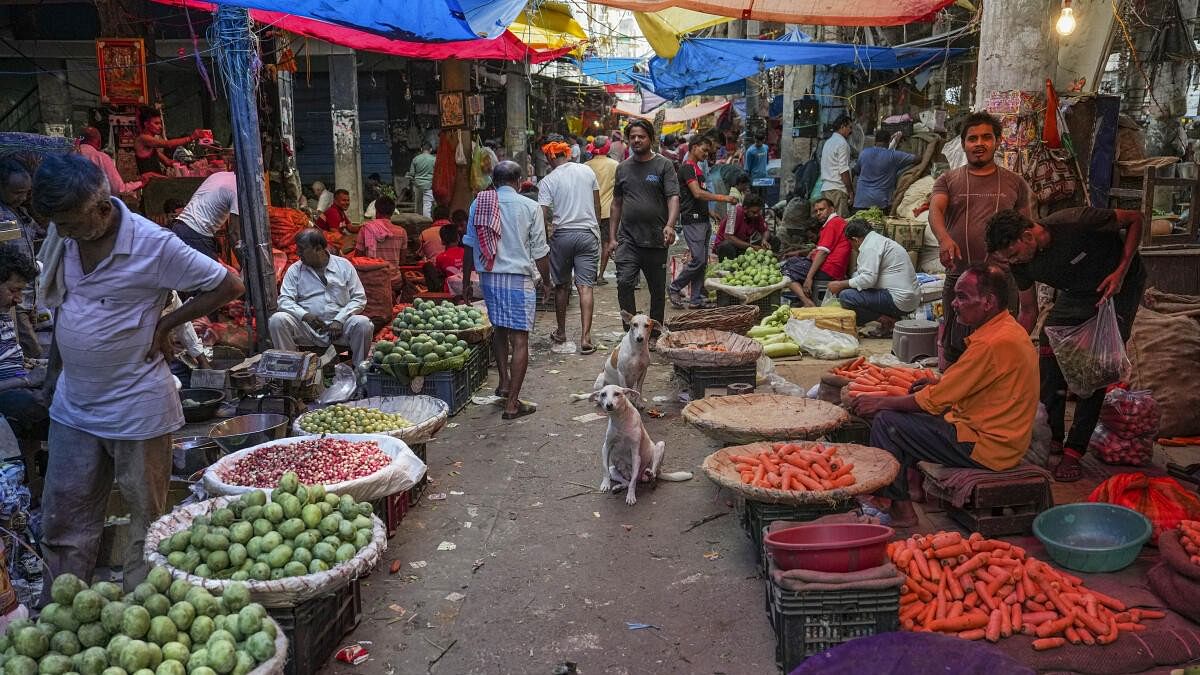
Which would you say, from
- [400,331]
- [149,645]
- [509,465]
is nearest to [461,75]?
[400,331]

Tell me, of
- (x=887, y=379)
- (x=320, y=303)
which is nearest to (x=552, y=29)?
(x=320, y=303)

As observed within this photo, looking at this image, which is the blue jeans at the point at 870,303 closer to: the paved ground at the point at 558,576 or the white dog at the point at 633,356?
the white dog at the point at 633,356

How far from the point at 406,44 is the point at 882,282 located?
7.36 metres

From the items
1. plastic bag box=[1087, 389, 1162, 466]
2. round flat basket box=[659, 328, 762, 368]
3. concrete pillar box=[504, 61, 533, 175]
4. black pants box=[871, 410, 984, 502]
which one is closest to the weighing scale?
round flat basket box=[659, 328, 762, 368]

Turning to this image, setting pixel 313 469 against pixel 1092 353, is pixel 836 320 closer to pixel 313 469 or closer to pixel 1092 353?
pixel 1092 353

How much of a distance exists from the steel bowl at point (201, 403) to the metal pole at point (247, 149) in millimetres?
1151

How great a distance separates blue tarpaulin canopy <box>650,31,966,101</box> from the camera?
13203 mm

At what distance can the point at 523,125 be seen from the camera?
73.2 ft

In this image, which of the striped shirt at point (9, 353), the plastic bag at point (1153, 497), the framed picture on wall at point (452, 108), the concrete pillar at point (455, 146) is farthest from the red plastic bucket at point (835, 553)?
the concrete pillar at point (455, 146)

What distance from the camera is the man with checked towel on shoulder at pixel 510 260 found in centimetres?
722

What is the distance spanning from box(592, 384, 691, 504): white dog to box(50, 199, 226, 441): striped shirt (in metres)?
2.45

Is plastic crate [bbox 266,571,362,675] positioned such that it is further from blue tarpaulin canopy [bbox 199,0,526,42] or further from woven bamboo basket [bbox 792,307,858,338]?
woven bamboo basket [bbox 792,307,858,338]

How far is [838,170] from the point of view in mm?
14703

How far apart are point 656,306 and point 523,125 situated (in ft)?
46.8
